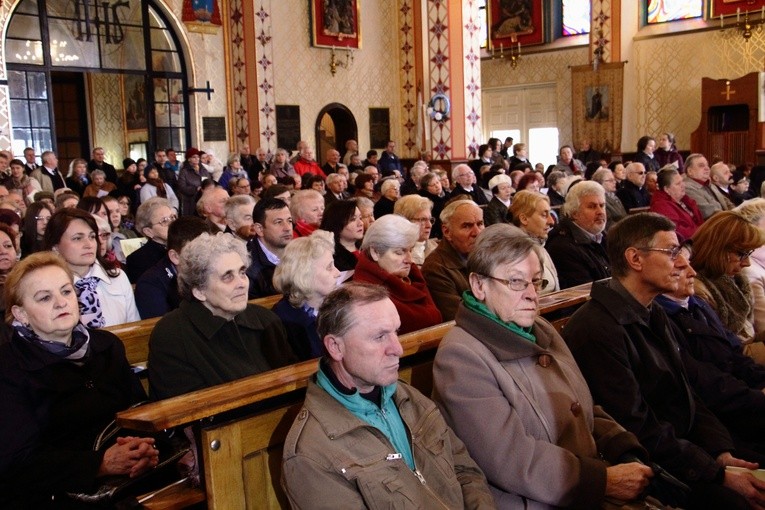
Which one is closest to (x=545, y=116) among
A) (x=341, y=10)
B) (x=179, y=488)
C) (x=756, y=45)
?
(x=756, y=45)

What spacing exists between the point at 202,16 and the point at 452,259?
10432mm

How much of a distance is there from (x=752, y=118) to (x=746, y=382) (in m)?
13.6

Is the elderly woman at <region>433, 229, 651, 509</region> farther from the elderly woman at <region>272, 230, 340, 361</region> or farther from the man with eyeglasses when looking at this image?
the man with eyeglasses

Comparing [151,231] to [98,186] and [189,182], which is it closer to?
[98,186]

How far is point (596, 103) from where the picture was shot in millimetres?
17469

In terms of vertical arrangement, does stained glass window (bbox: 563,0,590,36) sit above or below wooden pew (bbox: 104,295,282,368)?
above

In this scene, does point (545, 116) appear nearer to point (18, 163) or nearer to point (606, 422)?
point (18, 163)

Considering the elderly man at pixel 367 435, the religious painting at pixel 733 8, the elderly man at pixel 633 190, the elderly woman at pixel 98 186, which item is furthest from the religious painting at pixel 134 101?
the elderly man at pixel 367 435

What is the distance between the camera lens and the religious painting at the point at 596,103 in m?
17.4

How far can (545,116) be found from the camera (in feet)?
61.5

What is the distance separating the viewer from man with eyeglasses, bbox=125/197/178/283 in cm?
465

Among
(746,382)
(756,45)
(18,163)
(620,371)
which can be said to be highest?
(756,45)

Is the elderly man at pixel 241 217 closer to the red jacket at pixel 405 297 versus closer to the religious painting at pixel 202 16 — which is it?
the red jacket at pixel 405 297

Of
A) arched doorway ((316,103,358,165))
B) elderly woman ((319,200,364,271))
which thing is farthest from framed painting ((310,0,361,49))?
elderly woman ((319,200,364,271))
